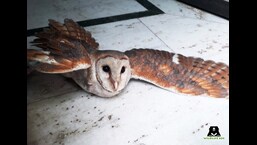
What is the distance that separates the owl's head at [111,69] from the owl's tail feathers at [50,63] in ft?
0.42

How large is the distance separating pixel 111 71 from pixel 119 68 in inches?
1.7

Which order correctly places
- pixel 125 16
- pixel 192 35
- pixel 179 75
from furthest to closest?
pixel 125 16
pixel 192 35
pixel 179 75

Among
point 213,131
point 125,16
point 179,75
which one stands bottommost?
point 213,131

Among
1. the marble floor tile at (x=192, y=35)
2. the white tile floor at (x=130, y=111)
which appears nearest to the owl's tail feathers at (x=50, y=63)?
the white tile floor at (x=130, y=111)

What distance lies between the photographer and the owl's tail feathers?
1.32 metres

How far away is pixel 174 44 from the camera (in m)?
2.10

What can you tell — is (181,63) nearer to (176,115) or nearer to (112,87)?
(176,115)

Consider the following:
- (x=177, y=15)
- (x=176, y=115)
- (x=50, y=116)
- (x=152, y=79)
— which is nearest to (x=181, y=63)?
(x=152, y=79)

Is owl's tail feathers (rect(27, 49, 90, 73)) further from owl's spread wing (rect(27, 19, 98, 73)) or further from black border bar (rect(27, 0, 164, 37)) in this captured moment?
black border bar (rect(27, 0, 164, 37))

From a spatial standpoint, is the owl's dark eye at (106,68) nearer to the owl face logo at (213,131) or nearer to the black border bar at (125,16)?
the owl face logo at (213,131)

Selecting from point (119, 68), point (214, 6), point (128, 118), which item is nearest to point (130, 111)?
point (128, 118)

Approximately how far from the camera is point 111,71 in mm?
1444

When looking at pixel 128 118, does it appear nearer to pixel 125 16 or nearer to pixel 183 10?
pixel 125 16

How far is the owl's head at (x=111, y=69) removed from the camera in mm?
1442
